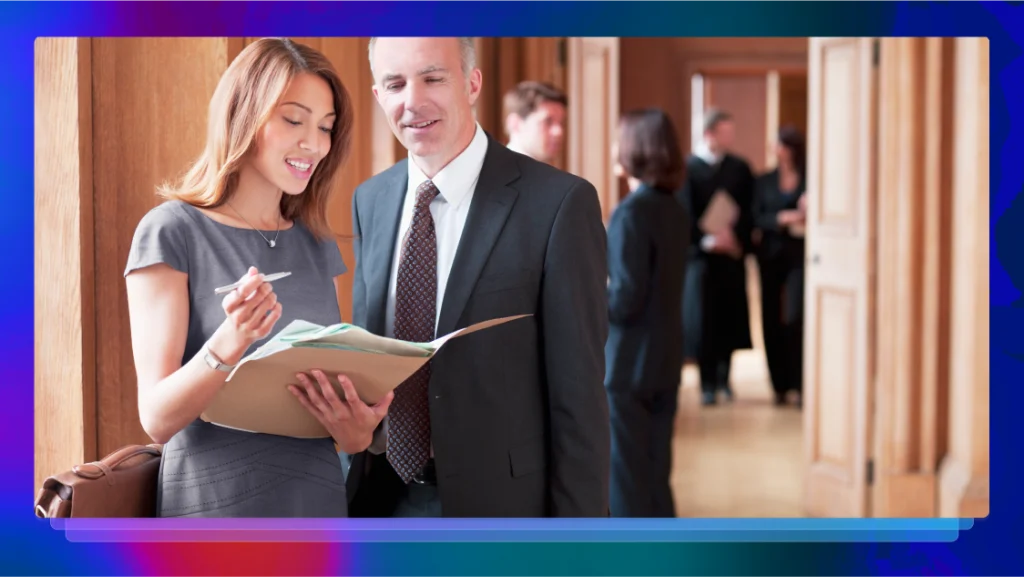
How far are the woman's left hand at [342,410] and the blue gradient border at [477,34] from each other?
0.21 meters

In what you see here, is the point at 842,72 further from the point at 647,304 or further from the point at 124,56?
the point at 124,56

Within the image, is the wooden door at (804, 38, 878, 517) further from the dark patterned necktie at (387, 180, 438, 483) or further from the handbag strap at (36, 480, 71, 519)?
the handbag strap at (36, 480, 71, 519)

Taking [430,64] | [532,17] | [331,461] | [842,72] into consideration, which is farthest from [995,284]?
[842,72]

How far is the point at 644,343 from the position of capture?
3.59 m

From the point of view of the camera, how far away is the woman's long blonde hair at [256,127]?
5.55 ft

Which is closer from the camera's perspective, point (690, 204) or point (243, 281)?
point (243, 281)

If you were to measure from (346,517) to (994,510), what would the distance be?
1176mm

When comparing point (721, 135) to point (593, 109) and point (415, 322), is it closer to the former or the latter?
point (593, 109)

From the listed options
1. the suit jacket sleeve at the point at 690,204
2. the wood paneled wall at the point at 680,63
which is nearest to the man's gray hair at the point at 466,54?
the suit jacket sleeve at the point at 690,204

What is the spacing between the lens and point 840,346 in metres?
A: 4.17

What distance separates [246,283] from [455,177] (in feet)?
1.31

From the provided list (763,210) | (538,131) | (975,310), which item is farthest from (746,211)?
(975,310)

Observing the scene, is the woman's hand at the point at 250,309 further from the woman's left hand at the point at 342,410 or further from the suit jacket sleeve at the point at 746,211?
the suit jacket sleeve at the point at 746,211

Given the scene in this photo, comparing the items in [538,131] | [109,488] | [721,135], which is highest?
[721,135]
